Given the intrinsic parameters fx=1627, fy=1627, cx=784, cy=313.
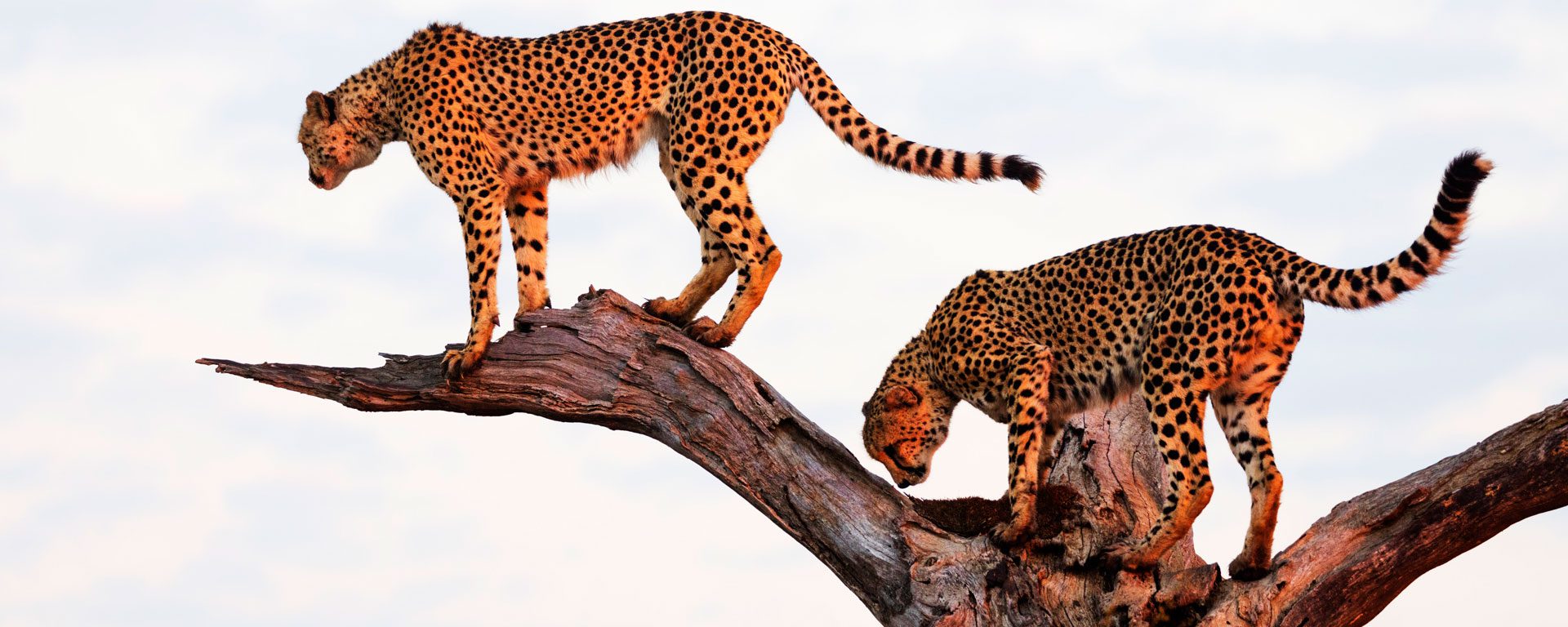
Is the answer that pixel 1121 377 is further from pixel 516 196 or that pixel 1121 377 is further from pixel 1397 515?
pixel 516 196

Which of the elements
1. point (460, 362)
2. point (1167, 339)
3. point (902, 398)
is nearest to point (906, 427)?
point (902, 398)

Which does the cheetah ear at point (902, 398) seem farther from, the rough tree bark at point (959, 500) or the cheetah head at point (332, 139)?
the cheetah head at point (332, 139)

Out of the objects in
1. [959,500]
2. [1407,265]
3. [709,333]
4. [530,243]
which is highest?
[530,243]

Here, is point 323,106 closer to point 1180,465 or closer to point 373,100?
point 373,100

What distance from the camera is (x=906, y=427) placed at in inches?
424

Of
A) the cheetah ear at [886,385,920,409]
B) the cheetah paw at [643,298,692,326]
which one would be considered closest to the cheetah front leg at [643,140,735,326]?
the cheetah paw at [643,298,692,326]

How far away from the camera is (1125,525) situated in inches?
395

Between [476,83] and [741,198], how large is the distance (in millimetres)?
1988

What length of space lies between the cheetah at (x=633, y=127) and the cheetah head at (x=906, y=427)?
138cm

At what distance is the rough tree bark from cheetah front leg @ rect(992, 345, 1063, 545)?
0.51 feet

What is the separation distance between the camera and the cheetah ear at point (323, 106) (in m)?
11.2

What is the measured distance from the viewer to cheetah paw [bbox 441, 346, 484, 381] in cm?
1014

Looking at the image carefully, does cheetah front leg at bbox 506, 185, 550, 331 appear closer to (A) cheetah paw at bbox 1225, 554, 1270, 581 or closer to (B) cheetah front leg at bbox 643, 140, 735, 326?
(B) cheetah front leg at bbox 643, 140, 735, 326

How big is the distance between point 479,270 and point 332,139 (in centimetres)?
185
